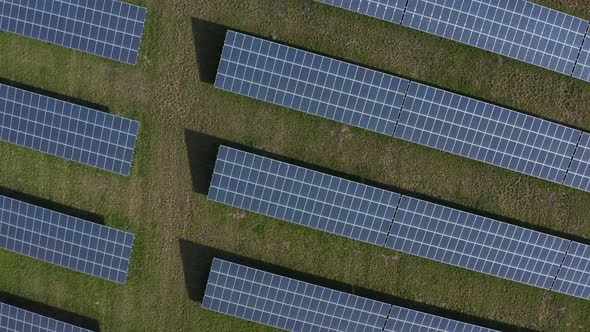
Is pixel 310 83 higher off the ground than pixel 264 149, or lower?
higher

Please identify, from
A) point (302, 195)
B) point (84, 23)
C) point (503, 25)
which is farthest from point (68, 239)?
point (503, 25)

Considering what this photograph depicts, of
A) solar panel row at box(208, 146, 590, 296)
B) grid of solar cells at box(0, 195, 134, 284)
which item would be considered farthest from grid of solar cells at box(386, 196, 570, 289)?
grid of solar cells at box(0, 195, 134, 284)

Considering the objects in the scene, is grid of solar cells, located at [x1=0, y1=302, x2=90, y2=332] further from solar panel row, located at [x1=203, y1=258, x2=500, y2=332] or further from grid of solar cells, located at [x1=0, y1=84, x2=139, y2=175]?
grid of solar cells, located at [x1=0, y1=84, x2=139, y2=175]

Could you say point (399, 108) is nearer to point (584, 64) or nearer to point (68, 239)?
point (584, 64)

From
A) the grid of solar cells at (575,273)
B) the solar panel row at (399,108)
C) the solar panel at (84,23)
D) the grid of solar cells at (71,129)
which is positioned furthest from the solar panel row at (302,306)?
the solar panel at (84,23)

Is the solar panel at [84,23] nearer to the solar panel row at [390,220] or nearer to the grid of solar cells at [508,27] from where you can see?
the solar panel row at [390,220]

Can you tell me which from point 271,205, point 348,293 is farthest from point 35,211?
point 348,293
